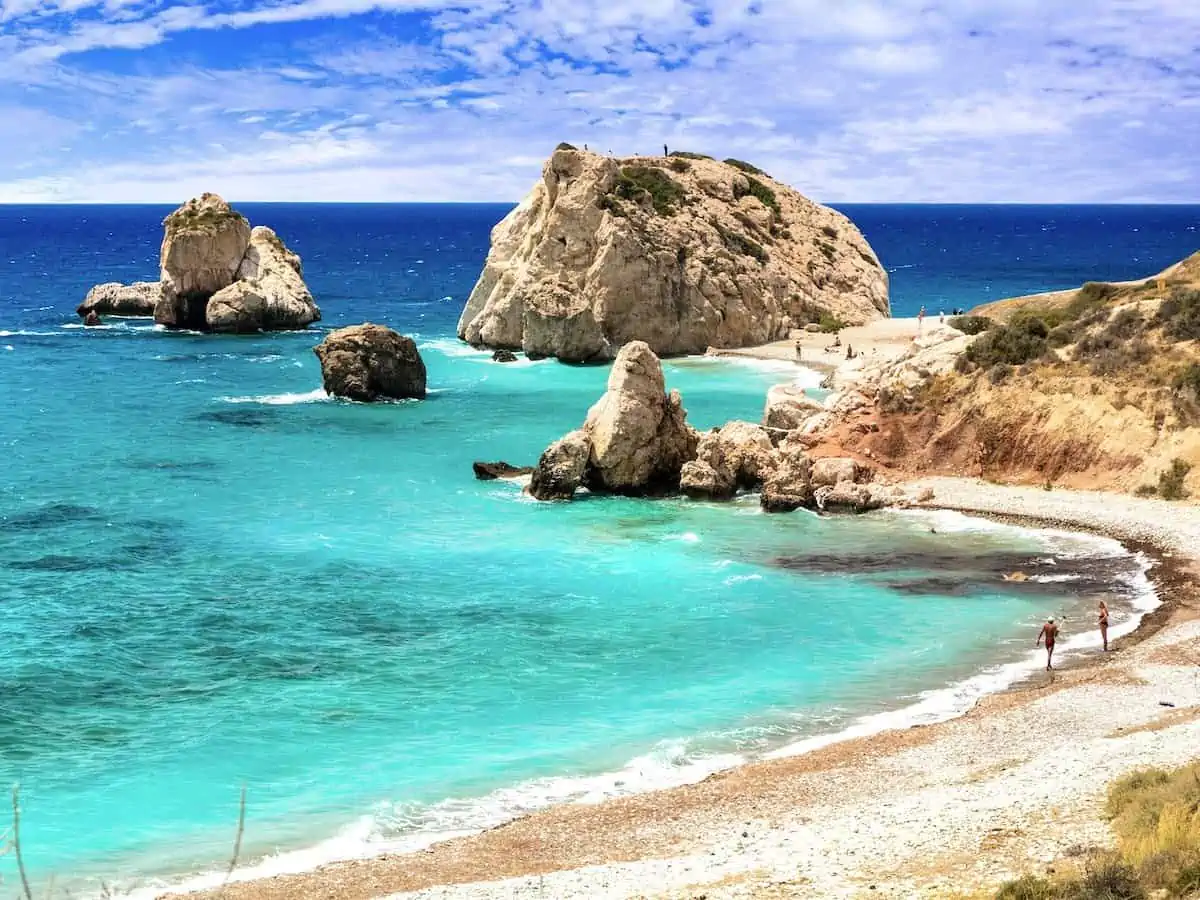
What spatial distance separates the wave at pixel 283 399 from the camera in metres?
→ 67.0

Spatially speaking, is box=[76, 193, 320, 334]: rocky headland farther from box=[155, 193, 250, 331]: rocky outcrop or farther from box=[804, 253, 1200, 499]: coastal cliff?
box=[804, 253, 1200, 499]: coastal cliff

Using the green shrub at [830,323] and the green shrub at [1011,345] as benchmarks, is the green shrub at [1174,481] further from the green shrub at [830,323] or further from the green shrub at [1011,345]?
the green shrub at [830,323]

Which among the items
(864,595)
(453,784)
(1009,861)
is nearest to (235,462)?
(864,595)

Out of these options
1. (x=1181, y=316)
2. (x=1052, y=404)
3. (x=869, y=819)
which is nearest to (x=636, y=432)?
(x=1052, y=404)

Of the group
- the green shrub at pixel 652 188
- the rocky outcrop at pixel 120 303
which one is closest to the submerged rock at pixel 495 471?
the green shrub at pixel 652 188

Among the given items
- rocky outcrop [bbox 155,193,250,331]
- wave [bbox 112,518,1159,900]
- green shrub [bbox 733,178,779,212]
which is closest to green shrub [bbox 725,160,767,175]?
green shrub [bbox 733,178,779,212]

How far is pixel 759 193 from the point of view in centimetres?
9750

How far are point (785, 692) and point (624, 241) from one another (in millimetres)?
54305

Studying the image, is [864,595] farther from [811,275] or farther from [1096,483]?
[811,275]

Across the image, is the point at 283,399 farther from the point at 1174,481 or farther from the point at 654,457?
the point at 1174,481

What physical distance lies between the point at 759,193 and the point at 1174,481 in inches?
2369

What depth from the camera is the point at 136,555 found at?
39.1m

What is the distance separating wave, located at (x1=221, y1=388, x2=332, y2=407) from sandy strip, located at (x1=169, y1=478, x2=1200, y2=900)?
47.2 meters

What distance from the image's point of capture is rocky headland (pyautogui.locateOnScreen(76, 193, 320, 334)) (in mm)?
92438
